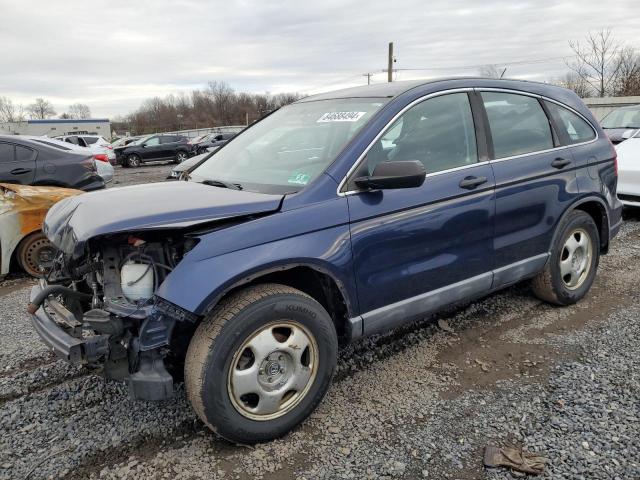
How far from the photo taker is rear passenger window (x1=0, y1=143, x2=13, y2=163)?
23.7 ft

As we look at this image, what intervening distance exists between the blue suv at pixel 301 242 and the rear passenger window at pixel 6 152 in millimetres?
5120

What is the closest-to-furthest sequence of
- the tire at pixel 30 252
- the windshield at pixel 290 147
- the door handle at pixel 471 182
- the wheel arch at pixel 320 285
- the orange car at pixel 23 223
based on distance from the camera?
the wheel arch at pixel 320 285 < the windshield at pixel 290 147 < the door handle at pixel 471 182 < the orange car at pixel 23 223 < the tire at pixel 30 252

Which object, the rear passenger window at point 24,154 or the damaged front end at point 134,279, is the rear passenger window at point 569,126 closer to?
the damaged front end at point 134,279

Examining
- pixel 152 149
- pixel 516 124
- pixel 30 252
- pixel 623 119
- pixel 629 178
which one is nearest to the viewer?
pixel 516 124

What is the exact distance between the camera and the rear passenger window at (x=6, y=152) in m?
7.23

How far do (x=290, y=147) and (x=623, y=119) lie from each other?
1000 cm

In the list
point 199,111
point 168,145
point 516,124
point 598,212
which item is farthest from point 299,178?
point 199,111

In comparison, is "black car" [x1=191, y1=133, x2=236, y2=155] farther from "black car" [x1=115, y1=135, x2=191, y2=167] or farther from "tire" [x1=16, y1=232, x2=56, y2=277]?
"tire" [x1=16, y1=232, x2=56, y2=277]

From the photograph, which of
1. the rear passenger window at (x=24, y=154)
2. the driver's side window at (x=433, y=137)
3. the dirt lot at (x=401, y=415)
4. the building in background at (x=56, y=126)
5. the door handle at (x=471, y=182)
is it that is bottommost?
the dirt lot at (x=401, y=415)

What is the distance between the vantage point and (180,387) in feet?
10.4

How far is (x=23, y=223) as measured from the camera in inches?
213

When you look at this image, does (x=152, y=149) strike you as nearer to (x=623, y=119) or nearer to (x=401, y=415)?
(x=623, y=119)

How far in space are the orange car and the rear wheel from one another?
21.2 metres

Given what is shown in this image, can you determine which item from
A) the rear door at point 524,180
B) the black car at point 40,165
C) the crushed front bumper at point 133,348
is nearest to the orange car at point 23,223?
the black car at point 40,165
